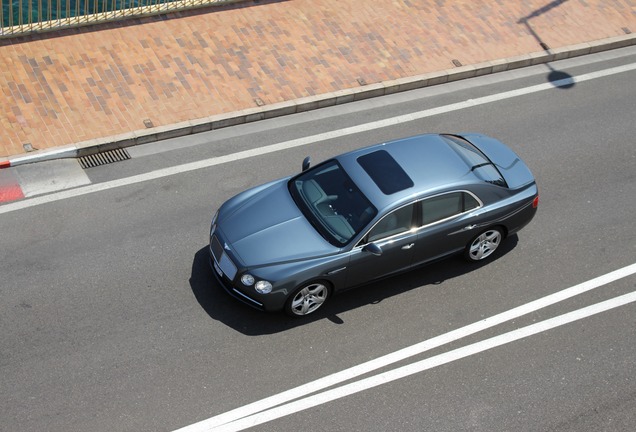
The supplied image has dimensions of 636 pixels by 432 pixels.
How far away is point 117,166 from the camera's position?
1196 centimetres

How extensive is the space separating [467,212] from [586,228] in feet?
7.24

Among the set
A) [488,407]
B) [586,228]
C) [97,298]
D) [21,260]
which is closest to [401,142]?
[586,228]

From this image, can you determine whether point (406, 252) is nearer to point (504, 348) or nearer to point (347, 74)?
point (504, 348)

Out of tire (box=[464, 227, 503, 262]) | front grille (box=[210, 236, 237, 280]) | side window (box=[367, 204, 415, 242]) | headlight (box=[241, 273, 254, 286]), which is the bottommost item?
front grille (box=[210, 236, 237, 280])

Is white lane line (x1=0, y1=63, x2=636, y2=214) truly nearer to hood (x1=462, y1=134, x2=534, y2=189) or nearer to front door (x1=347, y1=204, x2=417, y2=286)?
hood (x1=462, y1=134, x2=534, y2=189)

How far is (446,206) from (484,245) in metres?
0.95

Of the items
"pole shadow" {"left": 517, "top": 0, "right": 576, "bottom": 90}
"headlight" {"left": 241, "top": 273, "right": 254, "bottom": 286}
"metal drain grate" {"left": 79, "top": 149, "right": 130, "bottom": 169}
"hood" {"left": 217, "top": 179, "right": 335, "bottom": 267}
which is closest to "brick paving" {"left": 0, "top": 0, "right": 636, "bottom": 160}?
"pole shadow" {"left": 517, "top": 0, "right": 576, "bottom": 90}

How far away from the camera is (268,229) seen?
9734 millimetres

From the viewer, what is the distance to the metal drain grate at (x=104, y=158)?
12.0m

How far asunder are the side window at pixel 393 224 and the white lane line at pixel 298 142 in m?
3.41

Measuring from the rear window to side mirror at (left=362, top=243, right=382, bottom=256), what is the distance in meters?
1.80

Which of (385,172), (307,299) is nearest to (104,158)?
(307,299)

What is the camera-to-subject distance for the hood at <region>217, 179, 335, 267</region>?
941 centimetres

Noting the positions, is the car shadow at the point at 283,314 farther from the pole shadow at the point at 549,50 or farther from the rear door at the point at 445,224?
the pole shadow at the point at 549,50
